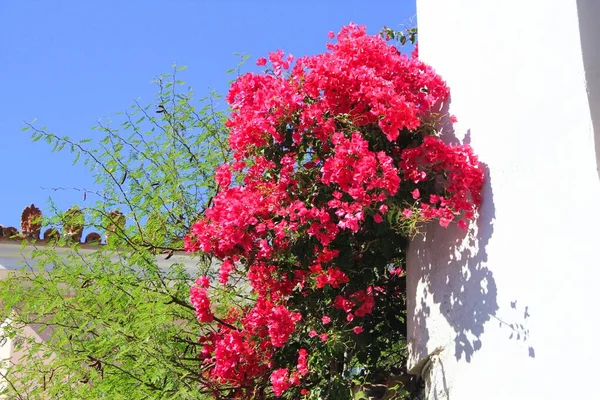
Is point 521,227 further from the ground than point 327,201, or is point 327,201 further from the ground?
point 327,201

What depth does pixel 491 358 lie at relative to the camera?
14.7 ft

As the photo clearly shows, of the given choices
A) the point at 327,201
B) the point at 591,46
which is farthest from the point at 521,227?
the point at 327,201

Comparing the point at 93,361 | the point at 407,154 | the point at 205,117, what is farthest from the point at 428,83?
the point at 93,361

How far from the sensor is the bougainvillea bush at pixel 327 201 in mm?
4875

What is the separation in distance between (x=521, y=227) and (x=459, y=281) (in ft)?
2.11

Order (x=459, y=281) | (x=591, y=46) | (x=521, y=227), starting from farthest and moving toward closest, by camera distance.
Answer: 1. (x=459, y=281)
2. (x=521, y=227)
3. (x=591, y=46)

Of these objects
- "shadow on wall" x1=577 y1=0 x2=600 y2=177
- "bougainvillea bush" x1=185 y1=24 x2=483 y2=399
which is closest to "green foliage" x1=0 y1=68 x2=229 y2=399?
"bougainvillea bush" x1=185 y1=24 x2=483 y2=399

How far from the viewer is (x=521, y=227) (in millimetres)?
4355

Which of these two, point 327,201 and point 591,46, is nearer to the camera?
point 591,46

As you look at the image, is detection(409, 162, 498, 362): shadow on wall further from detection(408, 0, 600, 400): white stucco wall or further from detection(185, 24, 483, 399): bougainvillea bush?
detection(185, 24, 483, 399): bougainvillea bush

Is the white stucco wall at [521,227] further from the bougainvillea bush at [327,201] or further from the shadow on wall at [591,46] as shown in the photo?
the bougainvillea bush at [327,201]

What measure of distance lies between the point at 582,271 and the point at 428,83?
1.82 m

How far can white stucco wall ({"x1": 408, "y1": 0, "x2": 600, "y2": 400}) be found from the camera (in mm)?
3938

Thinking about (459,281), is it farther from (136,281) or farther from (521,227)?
(136,281)
